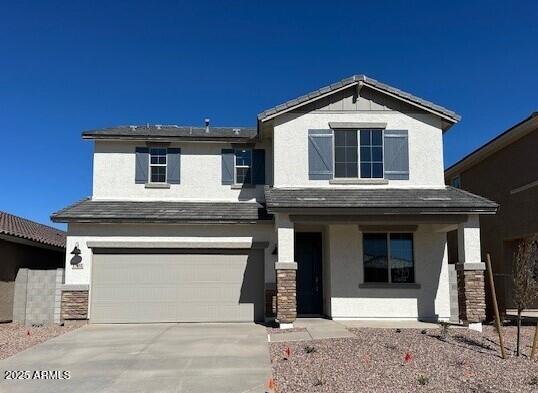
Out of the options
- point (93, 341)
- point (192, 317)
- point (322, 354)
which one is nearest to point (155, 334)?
point (93, 341)

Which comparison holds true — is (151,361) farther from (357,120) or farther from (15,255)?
(357,120)

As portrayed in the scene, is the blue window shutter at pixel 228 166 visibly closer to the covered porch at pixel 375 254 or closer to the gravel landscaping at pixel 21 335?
the covered porch at pixel 375 254

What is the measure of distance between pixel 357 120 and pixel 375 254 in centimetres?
414

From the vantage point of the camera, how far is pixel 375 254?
16.1 meters

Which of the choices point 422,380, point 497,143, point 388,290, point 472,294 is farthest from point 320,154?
point 422,380

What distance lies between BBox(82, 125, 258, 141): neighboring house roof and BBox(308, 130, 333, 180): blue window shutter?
261 cm

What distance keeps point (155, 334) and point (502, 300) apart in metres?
12.8

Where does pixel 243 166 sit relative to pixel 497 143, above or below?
below

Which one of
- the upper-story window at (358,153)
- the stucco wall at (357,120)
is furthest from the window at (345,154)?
the stucco wall at (357,120)

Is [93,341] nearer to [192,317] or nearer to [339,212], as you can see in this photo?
[192,317]

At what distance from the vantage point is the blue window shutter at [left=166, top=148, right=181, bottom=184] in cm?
1797

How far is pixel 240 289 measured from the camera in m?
16.2

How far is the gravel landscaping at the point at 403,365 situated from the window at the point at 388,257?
130 inches

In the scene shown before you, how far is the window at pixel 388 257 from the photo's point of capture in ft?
52.5
